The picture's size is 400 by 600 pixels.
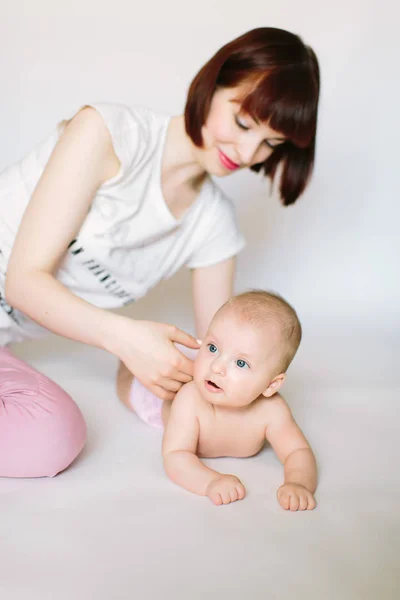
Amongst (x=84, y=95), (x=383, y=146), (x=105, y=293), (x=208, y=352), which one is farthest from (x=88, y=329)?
(x=383, y=146)

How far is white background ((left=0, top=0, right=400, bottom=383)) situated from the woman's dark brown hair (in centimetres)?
96

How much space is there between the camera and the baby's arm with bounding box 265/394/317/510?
4.44 feet

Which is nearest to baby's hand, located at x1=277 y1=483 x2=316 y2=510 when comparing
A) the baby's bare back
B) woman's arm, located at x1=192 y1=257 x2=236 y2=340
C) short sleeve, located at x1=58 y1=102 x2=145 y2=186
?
the baby's bare back

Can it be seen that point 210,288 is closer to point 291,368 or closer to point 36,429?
point 291,368

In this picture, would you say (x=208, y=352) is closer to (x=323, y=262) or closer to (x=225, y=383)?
(x=225, y=383)

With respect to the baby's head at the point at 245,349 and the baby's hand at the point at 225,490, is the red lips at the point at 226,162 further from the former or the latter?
the baby's hand at the point at 225,490

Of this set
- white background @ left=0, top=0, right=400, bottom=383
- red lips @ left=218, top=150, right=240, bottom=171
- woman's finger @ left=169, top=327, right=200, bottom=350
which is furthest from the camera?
white background @ left=0, top=0, right=400, bottom=383

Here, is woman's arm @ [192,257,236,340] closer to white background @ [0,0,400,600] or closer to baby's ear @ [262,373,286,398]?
white background @ [0,0,400,600]

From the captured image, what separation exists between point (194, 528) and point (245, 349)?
0.33 metres

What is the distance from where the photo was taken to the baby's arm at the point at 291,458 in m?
1.35

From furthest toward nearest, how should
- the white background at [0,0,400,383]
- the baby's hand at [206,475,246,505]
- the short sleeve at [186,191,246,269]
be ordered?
the white background at [0,0,400,383]
the short sleeve at [186,191,246,269]
the baby's hand at [206,475,246,505]

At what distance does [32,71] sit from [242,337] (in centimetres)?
152

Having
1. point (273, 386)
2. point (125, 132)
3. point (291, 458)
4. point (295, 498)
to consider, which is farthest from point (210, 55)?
point (295, 498)

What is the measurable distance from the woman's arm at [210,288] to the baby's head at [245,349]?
497 millimetres
